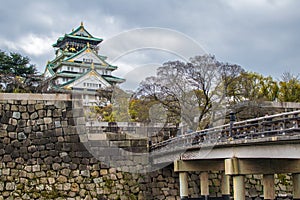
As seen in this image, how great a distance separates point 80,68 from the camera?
38.0m

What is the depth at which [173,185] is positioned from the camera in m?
15.6

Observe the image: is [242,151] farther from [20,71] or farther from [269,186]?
[20,71]

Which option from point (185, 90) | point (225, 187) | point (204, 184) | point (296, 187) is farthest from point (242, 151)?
point (185, 90)

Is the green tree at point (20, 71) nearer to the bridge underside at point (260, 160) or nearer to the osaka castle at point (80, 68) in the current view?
the osaka castle at point (80, 68)

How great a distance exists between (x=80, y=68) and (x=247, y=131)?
29.7 meters

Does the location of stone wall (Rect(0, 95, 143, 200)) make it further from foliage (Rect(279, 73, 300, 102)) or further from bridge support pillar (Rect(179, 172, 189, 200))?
foliage (Rect(279, 73, 300, 102))

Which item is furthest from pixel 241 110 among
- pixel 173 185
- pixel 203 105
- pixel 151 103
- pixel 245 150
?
pixel 245 150

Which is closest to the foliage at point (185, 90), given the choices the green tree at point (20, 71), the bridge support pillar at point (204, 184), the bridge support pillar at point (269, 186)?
the bridge support pillar at point (204, 184)

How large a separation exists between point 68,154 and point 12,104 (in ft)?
8.72

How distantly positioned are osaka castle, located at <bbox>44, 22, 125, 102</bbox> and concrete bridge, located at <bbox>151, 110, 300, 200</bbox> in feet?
38.4

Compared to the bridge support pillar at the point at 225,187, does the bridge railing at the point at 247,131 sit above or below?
above

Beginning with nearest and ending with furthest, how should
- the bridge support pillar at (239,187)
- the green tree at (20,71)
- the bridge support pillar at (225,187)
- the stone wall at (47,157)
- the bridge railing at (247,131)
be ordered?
the bridge railing at (247,131) < the bridge support pillar at (239,187) < the stone wall at (47,157) < the bridge support pillar at (225,187) < the green tree at (20,71)

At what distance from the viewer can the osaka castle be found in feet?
101

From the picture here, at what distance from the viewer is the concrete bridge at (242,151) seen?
862 cm
